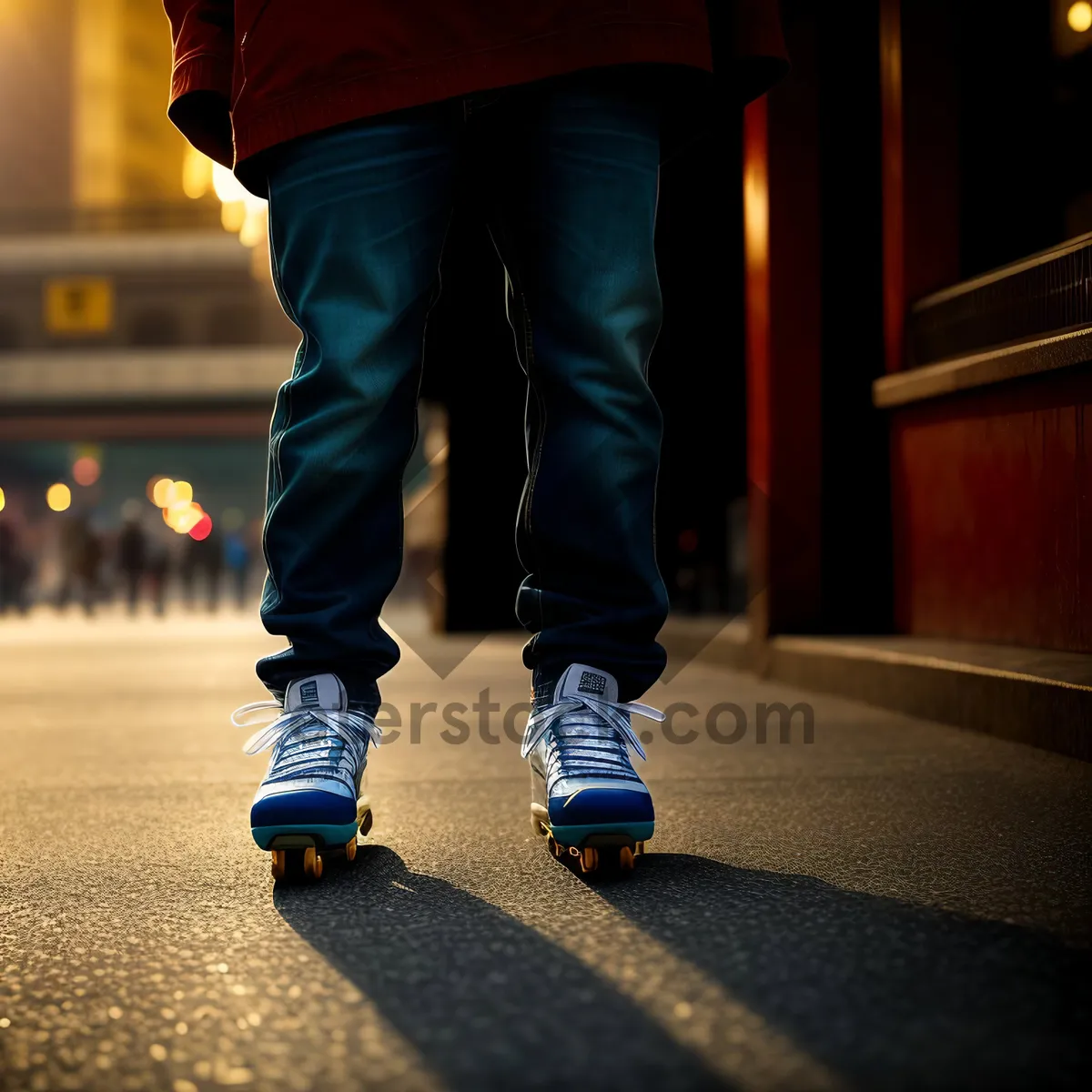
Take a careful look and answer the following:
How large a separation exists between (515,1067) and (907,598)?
247 cm

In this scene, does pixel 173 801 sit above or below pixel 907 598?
below

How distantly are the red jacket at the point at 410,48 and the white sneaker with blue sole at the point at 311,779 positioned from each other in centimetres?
58

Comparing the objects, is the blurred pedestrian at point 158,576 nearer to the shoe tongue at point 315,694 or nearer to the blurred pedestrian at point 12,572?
the blurred pedestrian at point 12,572

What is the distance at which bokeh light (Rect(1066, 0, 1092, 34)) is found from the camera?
10.2 ft

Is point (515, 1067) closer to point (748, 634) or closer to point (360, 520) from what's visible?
point (360, 520)

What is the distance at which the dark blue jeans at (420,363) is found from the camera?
122 centimetres

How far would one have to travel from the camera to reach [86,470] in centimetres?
3281

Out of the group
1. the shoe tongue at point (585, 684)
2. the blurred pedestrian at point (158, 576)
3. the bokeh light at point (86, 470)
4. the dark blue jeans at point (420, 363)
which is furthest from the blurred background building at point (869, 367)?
the bokeh light at point (86, 470)

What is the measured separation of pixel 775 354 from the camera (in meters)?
3.27

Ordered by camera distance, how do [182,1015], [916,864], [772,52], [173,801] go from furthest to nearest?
1. [173,801]
2. [772,52]
3. [916,864]
4. [182,1015]

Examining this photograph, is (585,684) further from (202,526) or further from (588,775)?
(202,526)

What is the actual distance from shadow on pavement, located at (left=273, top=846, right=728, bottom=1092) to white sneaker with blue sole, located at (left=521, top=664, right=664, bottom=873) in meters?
0.12

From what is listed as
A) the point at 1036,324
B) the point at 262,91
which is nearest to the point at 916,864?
the point at 262,91

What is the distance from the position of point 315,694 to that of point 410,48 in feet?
2.20
